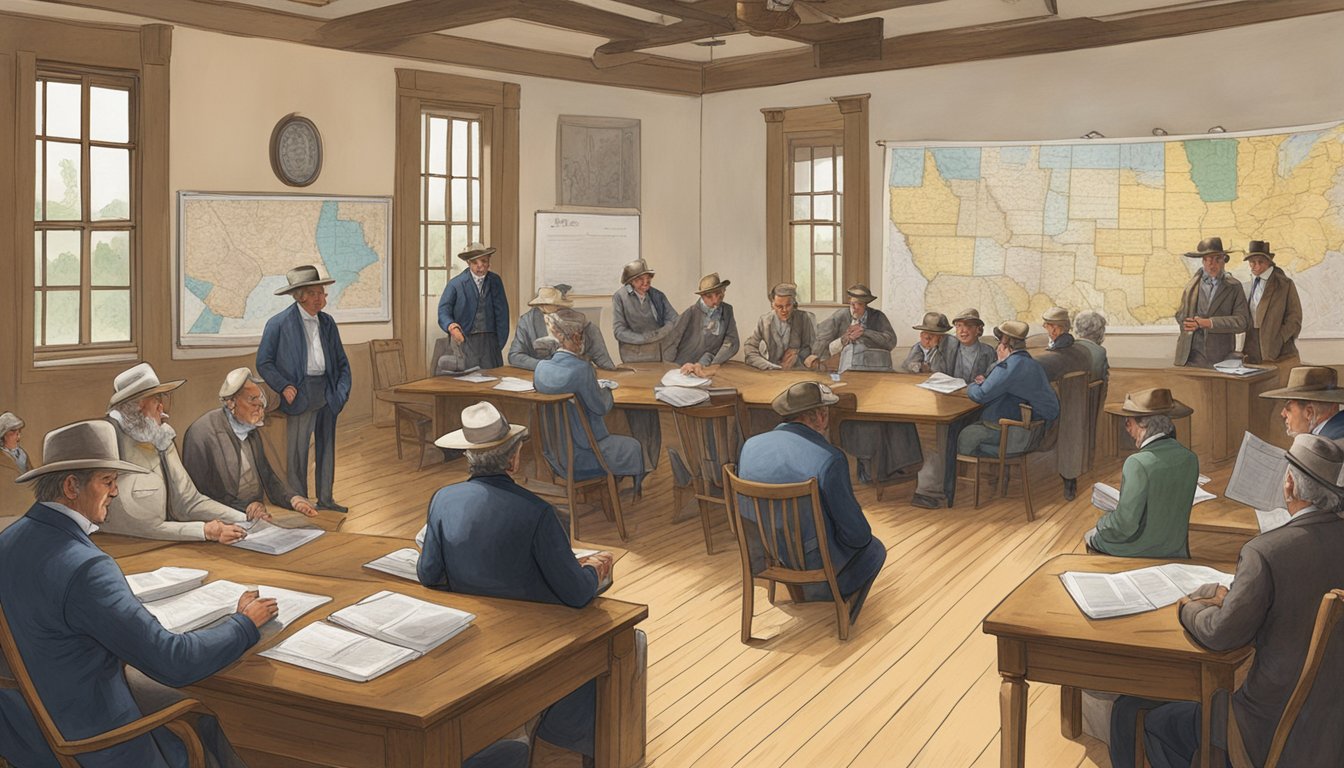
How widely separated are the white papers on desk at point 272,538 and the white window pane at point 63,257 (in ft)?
15.2

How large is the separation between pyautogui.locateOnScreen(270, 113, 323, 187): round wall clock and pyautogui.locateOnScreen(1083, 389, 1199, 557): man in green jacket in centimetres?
694

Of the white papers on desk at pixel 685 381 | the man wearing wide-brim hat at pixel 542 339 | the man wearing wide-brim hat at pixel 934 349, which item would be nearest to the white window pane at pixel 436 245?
the man wearing wide-brim hat at pixel 542 339

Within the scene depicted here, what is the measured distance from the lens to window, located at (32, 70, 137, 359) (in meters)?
7.70

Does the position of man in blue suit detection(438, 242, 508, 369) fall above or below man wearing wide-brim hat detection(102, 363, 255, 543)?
above

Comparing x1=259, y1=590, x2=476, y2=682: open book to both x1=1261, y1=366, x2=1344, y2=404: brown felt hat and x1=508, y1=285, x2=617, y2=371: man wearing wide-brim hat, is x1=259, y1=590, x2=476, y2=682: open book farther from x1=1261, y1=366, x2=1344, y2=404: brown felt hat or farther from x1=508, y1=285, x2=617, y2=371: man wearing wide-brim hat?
x1=508, y1=285, x2=617, y2=371: man wearing wide-brim hat

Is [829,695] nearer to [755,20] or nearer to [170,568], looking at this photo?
[170,568]

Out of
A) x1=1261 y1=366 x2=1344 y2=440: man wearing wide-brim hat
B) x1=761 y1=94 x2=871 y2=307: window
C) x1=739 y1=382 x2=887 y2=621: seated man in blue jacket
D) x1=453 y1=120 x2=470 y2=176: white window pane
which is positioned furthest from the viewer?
x1=761 y1=94 x2=871 y2=307: window

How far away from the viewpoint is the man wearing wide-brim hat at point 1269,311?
26.6 ft

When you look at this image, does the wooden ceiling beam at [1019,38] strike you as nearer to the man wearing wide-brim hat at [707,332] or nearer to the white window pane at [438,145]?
the man wearing wide-brim hat at [707,332]

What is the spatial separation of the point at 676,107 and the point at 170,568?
346 inches

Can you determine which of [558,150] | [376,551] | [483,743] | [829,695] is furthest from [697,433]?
[558,150]

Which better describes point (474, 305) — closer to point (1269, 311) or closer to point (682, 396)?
point (682, 396)

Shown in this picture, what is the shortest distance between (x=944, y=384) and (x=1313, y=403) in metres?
3.21

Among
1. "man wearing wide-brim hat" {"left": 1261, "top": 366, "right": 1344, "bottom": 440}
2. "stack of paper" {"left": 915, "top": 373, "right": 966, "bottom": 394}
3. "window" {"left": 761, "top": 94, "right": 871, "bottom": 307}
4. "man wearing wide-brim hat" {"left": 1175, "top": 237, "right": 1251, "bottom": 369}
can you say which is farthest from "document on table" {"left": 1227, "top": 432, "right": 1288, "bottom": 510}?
"window" {"left": 761, "top": 94, "right": 871, "bottom": 307}
